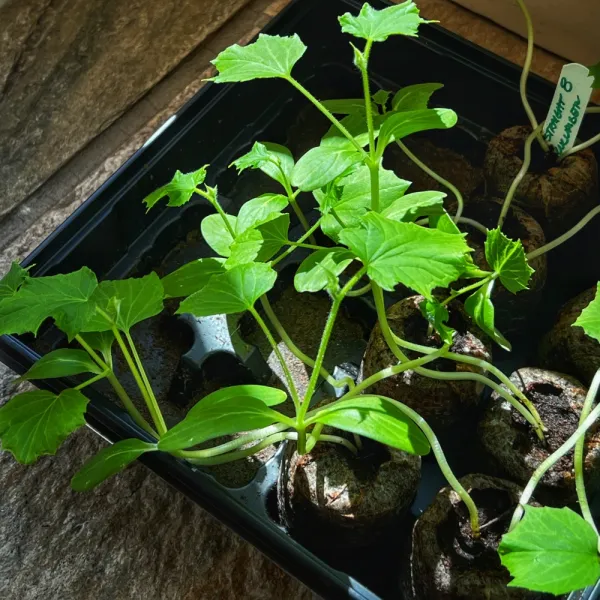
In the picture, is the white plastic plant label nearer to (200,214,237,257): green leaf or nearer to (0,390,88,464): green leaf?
(200,214,237,257): green leaf

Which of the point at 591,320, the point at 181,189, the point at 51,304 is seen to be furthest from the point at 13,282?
the point at 591,320

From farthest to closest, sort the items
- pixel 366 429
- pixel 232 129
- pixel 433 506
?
pixel 232 129 → pixel 433 506 → pixel 366 429

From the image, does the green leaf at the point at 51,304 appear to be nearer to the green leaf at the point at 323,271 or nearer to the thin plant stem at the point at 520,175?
the green leaf at the point at 323,271

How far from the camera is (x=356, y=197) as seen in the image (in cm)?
74

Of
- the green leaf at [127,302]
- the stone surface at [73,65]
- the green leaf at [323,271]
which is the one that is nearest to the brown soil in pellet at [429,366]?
the green leaf at [323,271]

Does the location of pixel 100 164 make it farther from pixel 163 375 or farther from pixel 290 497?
pixel 290 497

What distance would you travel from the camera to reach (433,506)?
70 centimetres

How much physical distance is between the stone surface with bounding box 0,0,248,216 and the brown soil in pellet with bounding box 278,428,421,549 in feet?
1.97

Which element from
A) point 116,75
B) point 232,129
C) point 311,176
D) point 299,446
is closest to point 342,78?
point 232,129

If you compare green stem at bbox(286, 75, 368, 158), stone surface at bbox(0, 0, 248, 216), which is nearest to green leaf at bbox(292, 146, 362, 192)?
green stem at bbox(286, 75, 368, 158)

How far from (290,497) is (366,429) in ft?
0.62

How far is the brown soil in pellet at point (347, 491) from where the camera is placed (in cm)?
71

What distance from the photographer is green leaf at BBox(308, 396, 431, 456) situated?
589 mm

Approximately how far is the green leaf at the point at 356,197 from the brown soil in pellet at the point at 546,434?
0.77 feet
